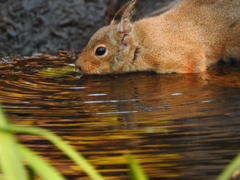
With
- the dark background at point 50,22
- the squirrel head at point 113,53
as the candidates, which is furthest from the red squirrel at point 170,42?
the dark background at point 50,22

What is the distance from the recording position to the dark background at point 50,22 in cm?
869

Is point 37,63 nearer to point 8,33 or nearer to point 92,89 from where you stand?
point 92,89

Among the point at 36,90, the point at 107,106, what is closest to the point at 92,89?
the point at 36,90

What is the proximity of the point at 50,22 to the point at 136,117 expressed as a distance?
562 centimetres

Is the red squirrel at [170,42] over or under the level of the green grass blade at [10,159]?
over

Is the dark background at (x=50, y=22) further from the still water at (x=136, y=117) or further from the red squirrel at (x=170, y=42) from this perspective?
the still water at (x=136, y=117)

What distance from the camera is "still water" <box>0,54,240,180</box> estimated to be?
8.29ft

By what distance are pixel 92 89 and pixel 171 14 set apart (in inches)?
77.3

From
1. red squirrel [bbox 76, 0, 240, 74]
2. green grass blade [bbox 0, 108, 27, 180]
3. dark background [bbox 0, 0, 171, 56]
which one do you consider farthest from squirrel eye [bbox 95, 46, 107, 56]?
green grass blade [bbox 0, 108, 27, 180]

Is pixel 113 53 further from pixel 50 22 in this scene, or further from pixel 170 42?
pixel 50 22

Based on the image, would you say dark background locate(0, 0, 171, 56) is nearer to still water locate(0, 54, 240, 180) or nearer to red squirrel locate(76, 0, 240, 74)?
red squirrel locate(76, 0, 240, 74)

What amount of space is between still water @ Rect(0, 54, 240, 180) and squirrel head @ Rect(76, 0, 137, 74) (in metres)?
0.21

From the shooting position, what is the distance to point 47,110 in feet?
12.7

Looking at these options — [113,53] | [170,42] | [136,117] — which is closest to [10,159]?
[136,117]
